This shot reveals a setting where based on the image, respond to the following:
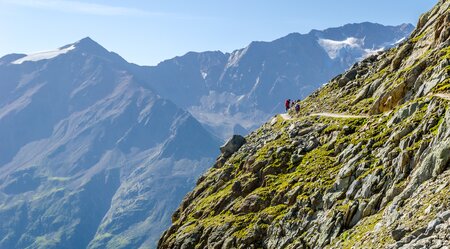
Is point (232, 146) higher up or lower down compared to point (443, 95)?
higher up

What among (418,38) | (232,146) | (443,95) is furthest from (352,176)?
(232,146)

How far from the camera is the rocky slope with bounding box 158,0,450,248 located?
130ft

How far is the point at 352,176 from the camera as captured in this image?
52.1 metres

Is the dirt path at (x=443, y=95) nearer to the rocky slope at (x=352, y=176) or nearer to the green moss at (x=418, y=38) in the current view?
the rocky slope at (x=352, y=176)

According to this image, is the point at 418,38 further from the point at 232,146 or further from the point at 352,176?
the point at 352,176

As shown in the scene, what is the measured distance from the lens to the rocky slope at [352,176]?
130ft

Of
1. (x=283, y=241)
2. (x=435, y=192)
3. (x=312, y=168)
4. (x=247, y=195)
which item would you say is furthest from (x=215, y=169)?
(x=435, y=192)

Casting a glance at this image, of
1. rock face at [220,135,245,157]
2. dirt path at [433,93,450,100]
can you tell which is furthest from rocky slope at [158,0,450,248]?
rock face at [220,135,245,157]

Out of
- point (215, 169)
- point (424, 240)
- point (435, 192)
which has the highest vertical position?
point (215, 169)

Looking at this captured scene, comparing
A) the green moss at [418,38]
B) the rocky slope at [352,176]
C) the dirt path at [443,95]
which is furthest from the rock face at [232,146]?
the dirt path at [443,95]

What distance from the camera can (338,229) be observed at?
46.8 meters

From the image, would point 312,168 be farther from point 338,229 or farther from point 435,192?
point 435,192

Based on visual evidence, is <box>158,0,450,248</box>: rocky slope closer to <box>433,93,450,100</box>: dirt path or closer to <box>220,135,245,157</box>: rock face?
<box>433,93,450,100</box>: dirt path

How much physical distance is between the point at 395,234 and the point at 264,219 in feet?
83.3
